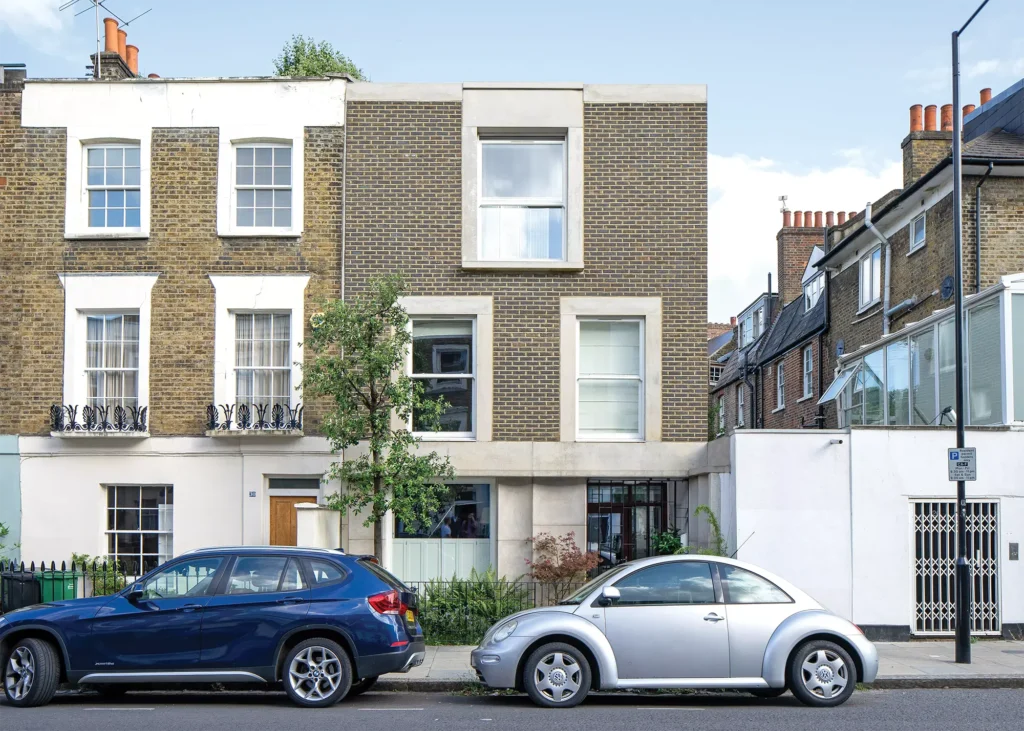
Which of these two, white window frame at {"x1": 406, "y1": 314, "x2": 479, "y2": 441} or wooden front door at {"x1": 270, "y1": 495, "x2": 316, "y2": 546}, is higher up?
white window frame at {"x1": 406, "y1": 314, "x2": 479, "y2": 441}

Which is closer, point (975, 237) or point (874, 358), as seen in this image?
point (975, 237)

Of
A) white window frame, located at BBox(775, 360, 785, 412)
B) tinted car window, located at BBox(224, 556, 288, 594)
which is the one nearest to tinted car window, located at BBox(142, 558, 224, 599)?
tinted car window, located at BBox(224, 556, 288, 594)

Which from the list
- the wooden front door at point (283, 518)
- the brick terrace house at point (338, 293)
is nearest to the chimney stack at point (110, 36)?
the brick terrace house at point (338, 293)

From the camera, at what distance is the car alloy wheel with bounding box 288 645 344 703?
38.2 feet

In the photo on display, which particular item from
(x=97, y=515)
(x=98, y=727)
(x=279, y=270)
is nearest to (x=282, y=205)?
(x=279, y=270)

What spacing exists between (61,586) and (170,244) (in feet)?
18.5

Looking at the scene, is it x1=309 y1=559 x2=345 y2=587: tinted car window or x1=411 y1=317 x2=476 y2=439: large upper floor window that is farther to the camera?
x1=411 y1=317 x2=476 y2=439: large upper floor window

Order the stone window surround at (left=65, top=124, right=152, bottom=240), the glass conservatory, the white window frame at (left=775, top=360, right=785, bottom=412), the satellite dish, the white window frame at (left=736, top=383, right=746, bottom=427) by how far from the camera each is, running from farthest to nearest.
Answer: the white window frame at (left=736, top=383, right=746, bottom=427) < the white window frame at (left=775, top=360, right=785, bottom=412) < the satellite dish < the stone window surround at (left=65, top=124, right=152, bottom=240) < the glass conservatory

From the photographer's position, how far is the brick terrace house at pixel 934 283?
57.8ft

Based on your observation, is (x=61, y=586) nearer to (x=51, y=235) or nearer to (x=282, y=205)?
(x=51, y=235)

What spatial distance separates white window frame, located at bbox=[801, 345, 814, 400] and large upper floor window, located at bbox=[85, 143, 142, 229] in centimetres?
1792

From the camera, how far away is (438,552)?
60.1ft

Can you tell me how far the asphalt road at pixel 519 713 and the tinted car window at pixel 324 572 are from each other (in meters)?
1.30

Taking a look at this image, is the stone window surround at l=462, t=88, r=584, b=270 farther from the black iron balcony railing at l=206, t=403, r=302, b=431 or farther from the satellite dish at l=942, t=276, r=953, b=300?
the satellite dish at l=942, t=276, r=953, b=300
